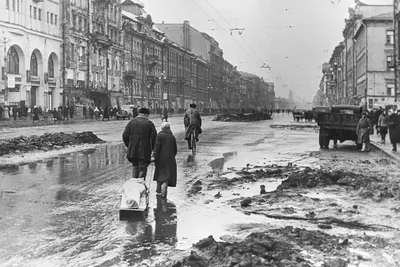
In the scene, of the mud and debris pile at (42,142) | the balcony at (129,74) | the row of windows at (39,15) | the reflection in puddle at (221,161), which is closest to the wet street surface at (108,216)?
the reflection in puddle at (221,161)

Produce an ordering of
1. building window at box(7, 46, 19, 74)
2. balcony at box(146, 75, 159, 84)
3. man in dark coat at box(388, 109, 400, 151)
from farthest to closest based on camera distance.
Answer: balcony at box(146, 75, 159, 84) < building window at box(7, 46, 19, 74) < man in dark coat at box(388, 109, 400, 151)

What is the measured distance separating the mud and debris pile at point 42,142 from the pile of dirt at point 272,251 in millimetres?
12861

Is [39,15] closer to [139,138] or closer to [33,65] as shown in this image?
[33,65]

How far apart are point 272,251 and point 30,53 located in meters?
53.2

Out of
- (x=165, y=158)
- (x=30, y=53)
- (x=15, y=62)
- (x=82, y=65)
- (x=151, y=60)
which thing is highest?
(x=151, y=60)

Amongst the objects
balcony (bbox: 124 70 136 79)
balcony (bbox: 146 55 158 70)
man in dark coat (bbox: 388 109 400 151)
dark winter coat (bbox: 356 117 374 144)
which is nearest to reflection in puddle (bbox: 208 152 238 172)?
dark winter coat (bbox: 356 117 374 144)

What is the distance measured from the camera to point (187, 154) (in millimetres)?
18266

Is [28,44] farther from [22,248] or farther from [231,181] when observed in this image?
[22,248]

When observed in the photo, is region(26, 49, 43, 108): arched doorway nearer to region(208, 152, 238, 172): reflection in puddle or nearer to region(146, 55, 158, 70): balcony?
region(146, 55, 158, 70): balcony

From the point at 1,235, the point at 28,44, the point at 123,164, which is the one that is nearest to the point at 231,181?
the point at 123,164

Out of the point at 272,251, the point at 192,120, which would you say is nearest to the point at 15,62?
the point at 192,120

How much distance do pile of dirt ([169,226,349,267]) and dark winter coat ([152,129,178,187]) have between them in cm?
306

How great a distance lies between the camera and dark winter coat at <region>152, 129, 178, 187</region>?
366 inches

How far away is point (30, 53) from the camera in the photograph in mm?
54438
